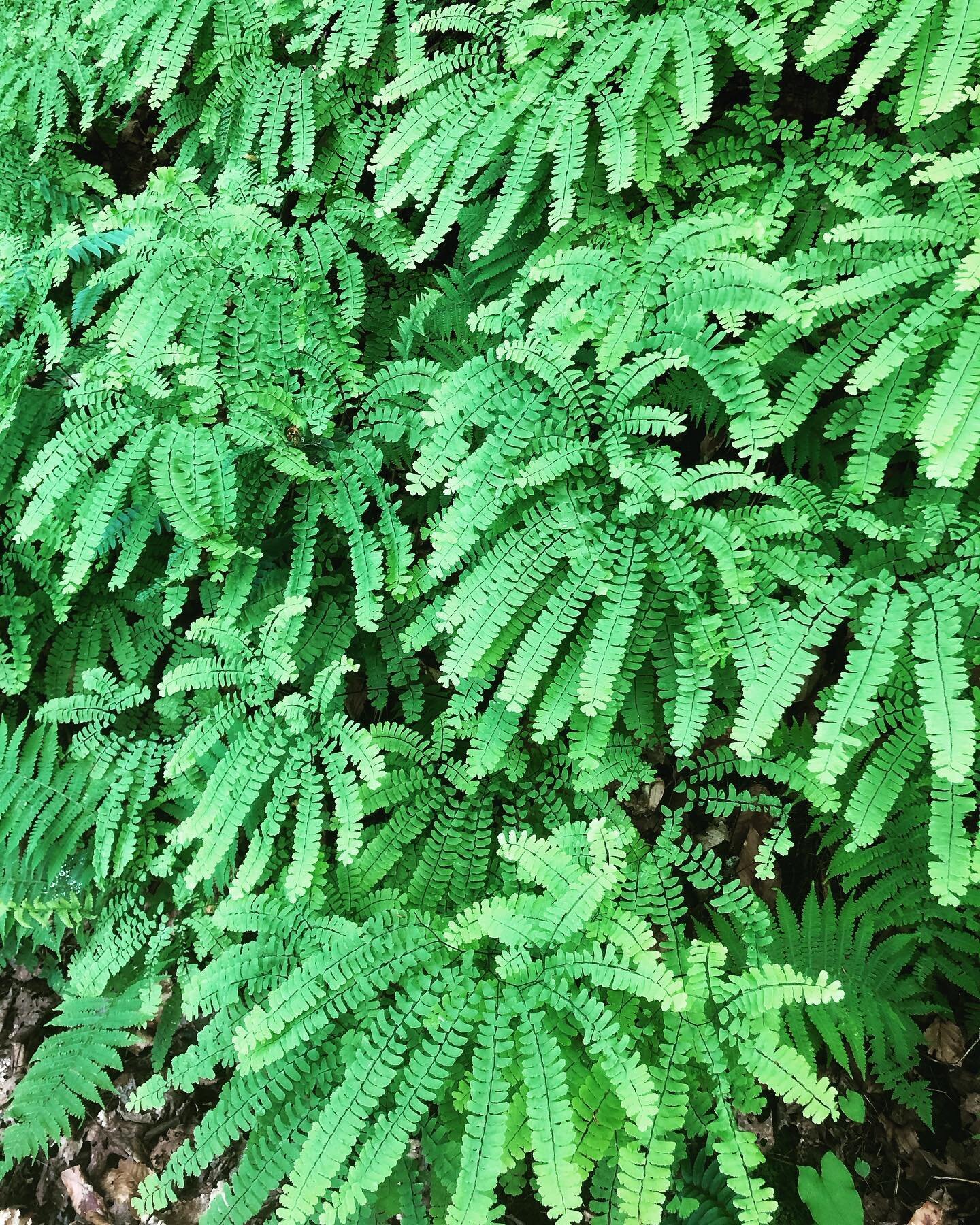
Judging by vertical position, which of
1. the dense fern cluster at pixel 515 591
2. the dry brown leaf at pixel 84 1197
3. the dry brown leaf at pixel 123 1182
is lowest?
the dry brown leaf at pixel 84 1197

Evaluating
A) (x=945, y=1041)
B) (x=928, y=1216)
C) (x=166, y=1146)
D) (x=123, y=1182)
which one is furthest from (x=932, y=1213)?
(x=123, y=1182)

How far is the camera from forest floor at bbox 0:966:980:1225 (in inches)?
105

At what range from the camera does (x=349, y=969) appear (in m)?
2.37

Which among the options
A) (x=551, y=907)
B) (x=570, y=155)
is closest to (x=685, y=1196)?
(x=551, y=907)

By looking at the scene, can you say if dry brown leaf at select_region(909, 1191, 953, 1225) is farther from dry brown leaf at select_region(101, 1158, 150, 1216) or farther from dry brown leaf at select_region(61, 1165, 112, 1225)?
dry brown leaf at select_region(61, 1165, 112, 1225)

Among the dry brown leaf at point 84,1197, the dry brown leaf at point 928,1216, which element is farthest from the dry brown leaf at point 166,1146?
the dry brown leaf at point 928,1216

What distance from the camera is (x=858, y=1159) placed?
9.10 feet

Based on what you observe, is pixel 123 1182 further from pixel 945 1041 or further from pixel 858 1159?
pixel 945 1041

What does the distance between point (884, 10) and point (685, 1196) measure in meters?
3.76

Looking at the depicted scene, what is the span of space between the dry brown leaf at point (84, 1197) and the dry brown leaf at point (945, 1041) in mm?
3702

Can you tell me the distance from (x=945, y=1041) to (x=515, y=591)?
7.92 ft

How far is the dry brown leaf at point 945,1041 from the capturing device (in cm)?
285

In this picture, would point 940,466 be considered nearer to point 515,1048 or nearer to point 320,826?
point 515,1048

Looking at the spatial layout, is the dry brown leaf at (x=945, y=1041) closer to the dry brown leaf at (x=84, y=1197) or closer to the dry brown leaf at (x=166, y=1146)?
the dry brown leaf at (x=166, y=1146)
